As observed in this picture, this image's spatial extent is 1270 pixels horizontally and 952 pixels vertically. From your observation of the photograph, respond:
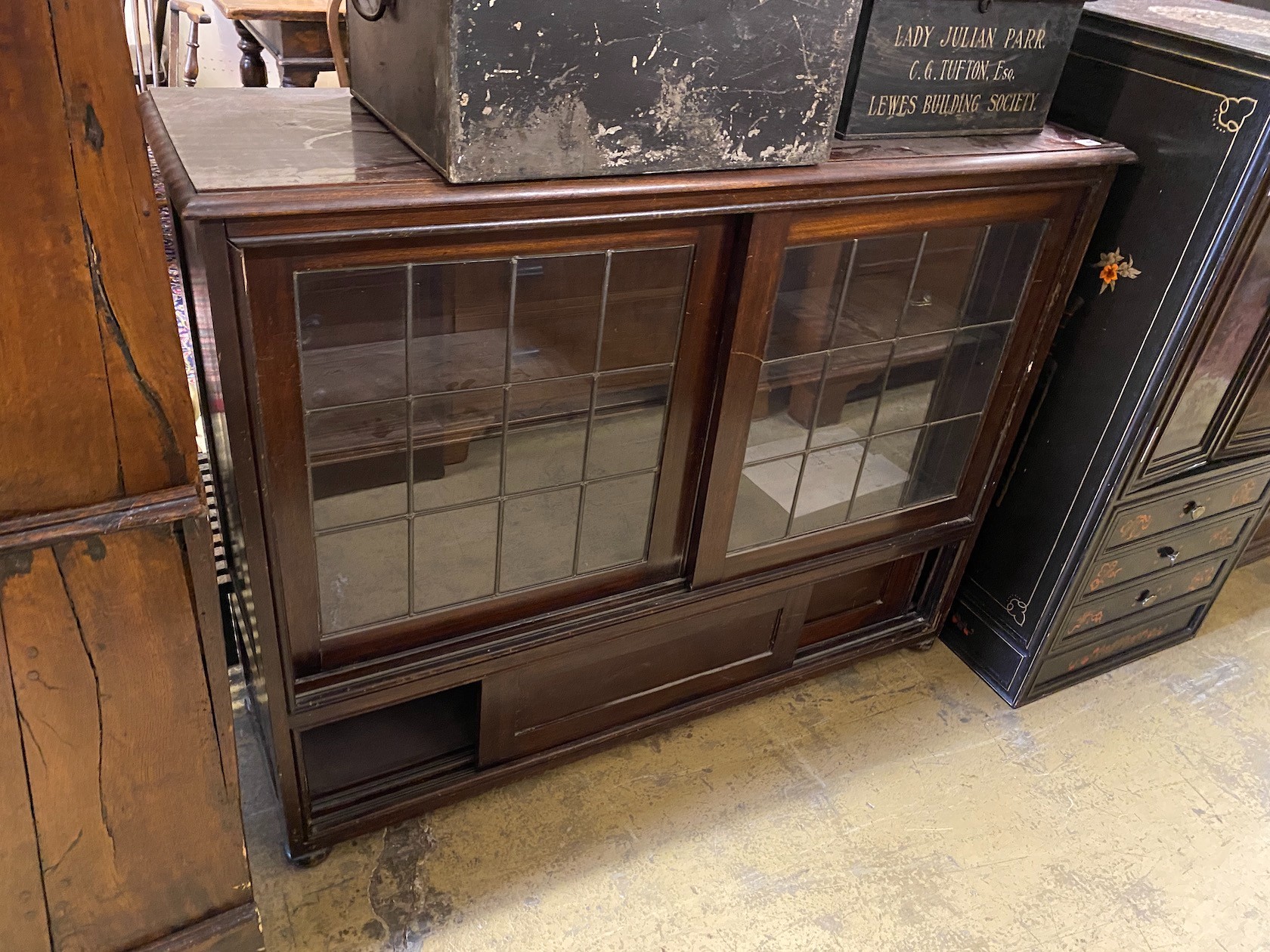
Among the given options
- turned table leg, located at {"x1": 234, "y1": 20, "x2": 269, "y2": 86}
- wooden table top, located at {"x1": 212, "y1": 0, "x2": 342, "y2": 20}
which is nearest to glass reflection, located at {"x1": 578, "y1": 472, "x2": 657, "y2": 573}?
wooden table top, located at {"x1": 212, "y1": 0, "x2": 342, "y2": 20}

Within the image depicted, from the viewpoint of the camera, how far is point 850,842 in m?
1.71

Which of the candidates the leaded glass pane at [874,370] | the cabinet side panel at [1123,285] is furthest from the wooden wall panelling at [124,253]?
the cabinet side panel at [1123,285]

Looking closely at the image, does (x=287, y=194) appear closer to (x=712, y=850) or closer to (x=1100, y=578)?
(x=712, y=850)

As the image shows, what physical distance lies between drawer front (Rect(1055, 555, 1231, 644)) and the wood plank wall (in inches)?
64.9

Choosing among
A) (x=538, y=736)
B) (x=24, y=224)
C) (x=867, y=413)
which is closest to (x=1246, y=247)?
(x=867, y=413)

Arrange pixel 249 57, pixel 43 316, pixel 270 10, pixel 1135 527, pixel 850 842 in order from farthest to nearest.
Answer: pixel 249 57 → pixel 270 10 → pixel 1135 527 → pixel 850 842 → pixel 43 316

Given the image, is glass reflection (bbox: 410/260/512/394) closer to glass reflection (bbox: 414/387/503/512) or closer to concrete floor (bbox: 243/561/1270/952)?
glass reflection (bbox: 414/387/503/512)

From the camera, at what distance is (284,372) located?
1.12 m

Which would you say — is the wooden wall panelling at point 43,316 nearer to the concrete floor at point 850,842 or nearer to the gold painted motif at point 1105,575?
the concrete floor at point 850,842

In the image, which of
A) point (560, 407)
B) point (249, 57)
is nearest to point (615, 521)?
point (560, 407)

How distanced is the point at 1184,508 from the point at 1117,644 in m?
0.37

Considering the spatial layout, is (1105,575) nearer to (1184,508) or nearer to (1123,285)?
(1184,508)

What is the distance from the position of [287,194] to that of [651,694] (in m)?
1.15

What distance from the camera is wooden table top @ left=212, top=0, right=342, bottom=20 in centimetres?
251
